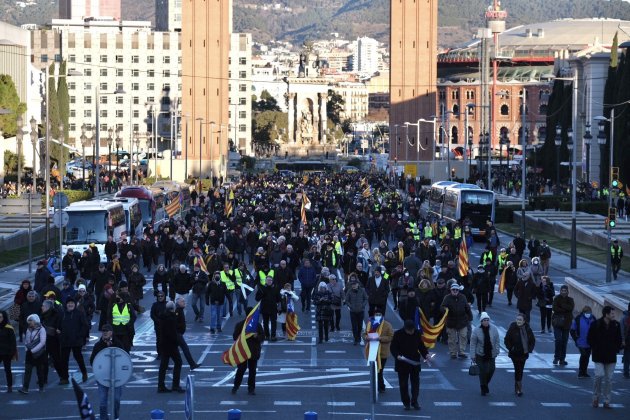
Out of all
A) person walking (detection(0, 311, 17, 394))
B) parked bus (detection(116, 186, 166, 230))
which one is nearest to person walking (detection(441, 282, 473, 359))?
person walking (detection(0, 311, 17, 394))

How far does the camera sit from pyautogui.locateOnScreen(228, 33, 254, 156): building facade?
18225 centimetres

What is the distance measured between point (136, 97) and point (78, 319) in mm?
162707

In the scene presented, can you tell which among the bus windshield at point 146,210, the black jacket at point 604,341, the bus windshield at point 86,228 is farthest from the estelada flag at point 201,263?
the bus windshield at point 146,210

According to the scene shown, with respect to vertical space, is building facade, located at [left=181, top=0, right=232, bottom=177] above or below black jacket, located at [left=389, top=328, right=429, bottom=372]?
above

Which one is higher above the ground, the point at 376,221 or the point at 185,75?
the point at 185,75

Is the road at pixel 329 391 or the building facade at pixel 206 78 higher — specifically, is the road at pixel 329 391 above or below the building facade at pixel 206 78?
below

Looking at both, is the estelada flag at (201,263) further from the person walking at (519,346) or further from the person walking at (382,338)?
the person walking at (519,346)

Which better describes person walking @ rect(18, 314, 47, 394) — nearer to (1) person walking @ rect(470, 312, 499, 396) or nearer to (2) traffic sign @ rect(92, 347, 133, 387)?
(1) person walking @ rect(470, 312, 499, 396)

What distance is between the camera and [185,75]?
120m

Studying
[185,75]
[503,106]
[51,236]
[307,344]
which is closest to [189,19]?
[185,75]

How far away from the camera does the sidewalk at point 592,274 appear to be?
36.2 m

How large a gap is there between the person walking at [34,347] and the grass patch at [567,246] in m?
25.6

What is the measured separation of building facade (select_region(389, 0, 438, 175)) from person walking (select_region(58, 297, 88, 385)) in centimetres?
9782

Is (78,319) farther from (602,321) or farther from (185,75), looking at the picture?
(185,75)
